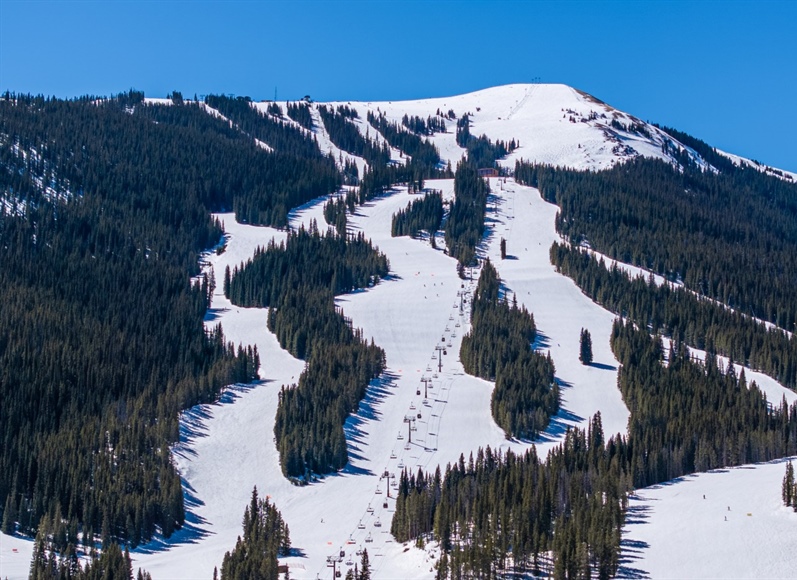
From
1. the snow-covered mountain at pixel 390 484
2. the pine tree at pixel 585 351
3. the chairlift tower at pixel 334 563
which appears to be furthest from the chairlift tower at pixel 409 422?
the chairlift tower at pixel 334 563

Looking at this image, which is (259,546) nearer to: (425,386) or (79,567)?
(79,567)

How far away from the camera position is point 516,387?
576ft

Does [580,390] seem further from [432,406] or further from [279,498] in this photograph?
[279,498]

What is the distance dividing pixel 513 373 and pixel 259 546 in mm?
68478

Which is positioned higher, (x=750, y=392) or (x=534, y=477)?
(x=750, y=392)

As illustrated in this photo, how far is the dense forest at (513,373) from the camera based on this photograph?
550ft

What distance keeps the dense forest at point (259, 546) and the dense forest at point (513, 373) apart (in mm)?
42238

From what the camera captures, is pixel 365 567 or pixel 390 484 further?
pixel 390 484

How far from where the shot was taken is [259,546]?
11869 centimetres

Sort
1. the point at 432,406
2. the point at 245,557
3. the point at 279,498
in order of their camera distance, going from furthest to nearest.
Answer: the point at 432,406 < the point at 279,498 < the point at 245,557

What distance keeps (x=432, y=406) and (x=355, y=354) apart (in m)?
17.1

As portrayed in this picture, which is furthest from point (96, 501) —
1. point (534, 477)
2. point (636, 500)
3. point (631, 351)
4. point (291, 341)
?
point (631, 351)

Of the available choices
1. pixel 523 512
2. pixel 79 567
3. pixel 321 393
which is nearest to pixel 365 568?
pixel 523 512

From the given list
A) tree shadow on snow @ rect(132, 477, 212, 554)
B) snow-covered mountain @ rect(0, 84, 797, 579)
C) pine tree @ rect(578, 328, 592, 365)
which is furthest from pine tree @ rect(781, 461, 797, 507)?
pine tree @ rect(578, 328, 592, 365)
